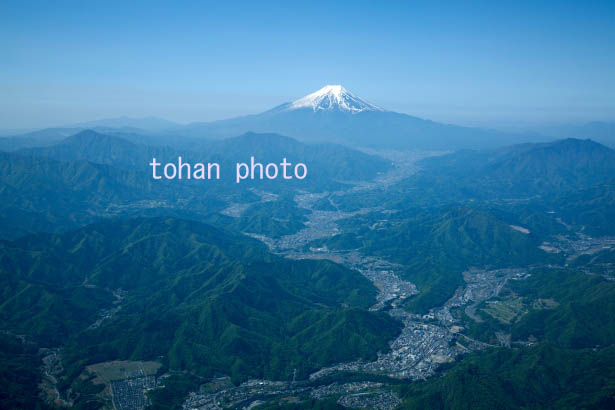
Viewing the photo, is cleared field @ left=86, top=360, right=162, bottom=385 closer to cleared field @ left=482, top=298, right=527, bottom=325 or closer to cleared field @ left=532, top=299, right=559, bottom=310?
cleared field @ left=482, top=298, right=527, bottom=325

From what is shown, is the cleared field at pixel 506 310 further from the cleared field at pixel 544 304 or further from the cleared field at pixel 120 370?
the cleared field at pixel 120 370

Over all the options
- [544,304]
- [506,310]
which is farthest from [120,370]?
[544,304]

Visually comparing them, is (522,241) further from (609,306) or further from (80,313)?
(80,313)

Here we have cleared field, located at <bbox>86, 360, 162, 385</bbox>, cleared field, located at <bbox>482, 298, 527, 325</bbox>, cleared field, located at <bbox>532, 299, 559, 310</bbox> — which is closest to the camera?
cleared field, located at <bbox>86, 360, 162, 385</bbox>

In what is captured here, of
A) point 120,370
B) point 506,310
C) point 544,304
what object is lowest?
point 120,370

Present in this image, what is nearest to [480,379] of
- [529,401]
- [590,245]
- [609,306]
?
[529,401]

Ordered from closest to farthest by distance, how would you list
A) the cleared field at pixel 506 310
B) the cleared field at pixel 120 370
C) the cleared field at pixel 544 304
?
the cleared field at pixel 120 370, the cleared field at pixel 506 310, the cleared field at pixel 544 304

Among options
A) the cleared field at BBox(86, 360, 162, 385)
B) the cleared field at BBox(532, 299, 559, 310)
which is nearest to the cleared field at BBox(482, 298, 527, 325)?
the cleared field at BBox(532, 299, 559, 310)

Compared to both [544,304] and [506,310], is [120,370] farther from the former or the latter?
[544,304]

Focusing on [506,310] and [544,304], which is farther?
[544,304]

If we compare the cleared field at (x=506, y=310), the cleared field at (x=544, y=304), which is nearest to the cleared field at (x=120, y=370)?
the cleared field at (x=506, y=310)

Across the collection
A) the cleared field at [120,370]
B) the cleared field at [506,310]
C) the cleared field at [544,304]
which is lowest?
the cleared field at [120,370]
